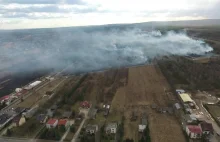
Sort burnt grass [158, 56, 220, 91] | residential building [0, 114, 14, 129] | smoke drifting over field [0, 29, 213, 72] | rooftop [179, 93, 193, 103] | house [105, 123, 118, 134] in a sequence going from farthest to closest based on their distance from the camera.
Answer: smoke drifting over field [0, 29, 213, 72] → burnt grass [158, 56, 220, 91] → rooftop [179, 93, 193, 103] → residential building [0, 114, 14, 129] → house [105, 123, 118, 134]

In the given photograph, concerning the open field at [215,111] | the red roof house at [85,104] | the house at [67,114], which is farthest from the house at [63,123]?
the open field at [215,111]

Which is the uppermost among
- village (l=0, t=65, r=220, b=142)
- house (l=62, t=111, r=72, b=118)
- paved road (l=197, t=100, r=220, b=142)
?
house (l=62, t=111, r=72, b=118)

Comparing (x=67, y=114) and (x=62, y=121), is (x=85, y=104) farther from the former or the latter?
(x=62, y=121)

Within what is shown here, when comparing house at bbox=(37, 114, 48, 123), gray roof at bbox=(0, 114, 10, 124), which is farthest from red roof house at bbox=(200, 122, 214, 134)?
gray roof at bbox=(0, 114, 10, 124)

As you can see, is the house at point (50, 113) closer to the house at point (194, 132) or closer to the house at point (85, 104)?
the house at point (85, 104)

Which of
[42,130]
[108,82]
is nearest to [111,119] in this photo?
[42,130]

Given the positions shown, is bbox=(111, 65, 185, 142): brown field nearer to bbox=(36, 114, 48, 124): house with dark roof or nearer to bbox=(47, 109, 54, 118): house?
bbox=(47, 109, 54, 118): house

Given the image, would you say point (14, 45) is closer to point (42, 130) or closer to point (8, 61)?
point (8, 61)

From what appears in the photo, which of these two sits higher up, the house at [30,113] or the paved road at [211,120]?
the house at [30,113]

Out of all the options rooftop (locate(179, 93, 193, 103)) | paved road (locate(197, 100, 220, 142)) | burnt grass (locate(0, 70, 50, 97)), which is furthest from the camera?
burnt grass (locate(0, 70, 50, 97))
